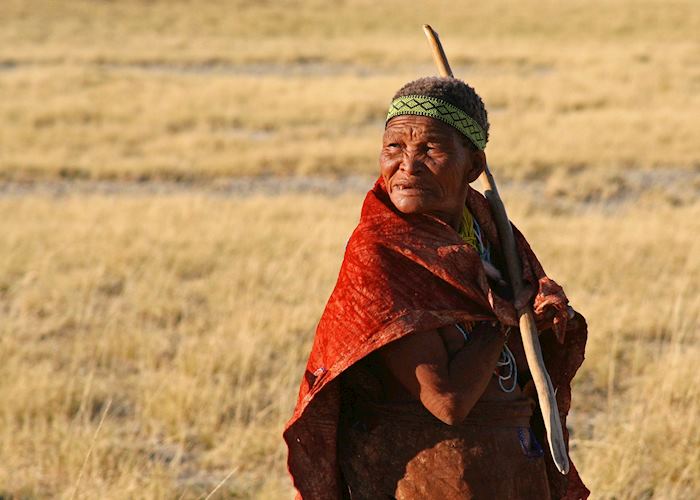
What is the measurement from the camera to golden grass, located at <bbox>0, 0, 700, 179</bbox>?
49.5 ft

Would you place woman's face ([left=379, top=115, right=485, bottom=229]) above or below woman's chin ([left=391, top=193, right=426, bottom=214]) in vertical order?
above

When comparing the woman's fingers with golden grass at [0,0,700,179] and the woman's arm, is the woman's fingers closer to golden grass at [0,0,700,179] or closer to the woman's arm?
the woman's arm

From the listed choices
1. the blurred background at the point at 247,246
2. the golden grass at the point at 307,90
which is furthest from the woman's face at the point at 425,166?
the golden grass at the point at 307,90

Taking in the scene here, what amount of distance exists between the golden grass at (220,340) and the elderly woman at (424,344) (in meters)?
1.53

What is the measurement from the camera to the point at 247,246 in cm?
920

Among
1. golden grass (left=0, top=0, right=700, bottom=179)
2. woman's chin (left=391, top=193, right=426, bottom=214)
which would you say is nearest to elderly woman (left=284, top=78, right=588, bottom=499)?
woman's chin (left=391, top=193, right=426, bottom=214)

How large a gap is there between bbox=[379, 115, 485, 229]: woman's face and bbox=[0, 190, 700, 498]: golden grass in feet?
6.14

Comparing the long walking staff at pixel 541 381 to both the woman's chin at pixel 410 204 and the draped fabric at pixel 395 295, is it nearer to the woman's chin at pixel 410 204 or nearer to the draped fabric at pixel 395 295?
the draped fabric at pixel 395 295

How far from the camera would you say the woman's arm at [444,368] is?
232 centimetres

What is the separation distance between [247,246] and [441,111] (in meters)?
6.87

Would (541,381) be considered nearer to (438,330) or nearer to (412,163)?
(438,330)

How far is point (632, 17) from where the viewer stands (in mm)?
42562

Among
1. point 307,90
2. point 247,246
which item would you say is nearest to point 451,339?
point 247,246

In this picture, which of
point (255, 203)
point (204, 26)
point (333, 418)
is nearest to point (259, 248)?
point (255, 203)
